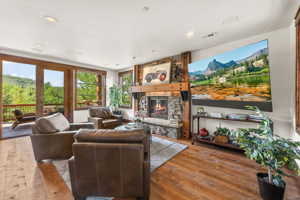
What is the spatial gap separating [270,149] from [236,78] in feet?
5.24

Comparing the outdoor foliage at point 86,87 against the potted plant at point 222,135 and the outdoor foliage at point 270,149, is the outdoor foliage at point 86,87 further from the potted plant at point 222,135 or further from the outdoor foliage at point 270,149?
the outdoor foliage at point 270,149

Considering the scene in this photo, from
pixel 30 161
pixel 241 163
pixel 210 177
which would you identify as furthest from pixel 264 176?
pixel 30 161

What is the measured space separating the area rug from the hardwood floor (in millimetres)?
83

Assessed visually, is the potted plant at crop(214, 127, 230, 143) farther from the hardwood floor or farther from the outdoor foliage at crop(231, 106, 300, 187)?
the outdoor foliage at crop(231, 106, 300, 187)

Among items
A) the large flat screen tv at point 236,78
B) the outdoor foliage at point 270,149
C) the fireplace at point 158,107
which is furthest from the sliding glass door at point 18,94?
the outdoor foliage at point 270,149

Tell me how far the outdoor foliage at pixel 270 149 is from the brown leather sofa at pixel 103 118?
3474mm

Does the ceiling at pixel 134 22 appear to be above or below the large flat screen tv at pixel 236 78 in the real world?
above

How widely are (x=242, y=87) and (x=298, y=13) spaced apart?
4.29 feet

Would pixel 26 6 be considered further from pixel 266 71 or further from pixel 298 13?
pixel 298 13

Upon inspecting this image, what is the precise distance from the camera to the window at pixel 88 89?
5.23 m

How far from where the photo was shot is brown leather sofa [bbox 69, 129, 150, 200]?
131cm

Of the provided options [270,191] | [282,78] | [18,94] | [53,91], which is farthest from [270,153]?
[18,94]

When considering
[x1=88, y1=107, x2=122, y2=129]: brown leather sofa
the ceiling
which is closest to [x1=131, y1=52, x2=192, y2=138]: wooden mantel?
the ceiling

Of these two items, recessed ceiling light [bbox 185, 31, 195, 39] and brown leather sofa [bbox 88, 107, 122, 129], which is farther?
brown leather sofa [bbox 88, 107, 122, 129]
